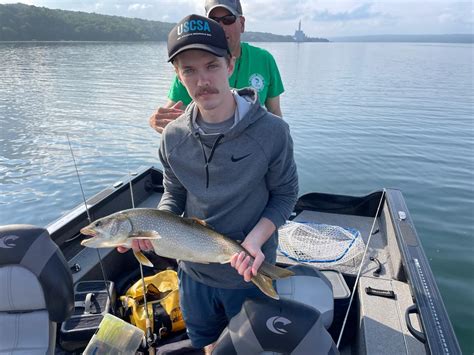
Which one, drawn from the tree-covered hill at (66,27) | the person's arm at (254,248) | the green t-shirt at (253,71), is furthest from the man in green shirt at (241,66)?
the tree-covered hill at (66,27)

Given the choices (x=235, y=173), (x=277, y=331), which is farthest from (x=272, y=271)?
(x=235, y=173)

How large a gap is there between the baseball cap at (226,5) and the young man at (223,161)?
1103mm

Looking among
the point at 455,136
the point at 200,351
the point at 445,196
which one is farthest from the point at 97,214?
the point at 455,136

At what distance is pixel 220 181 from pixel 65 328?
2183 millimetres

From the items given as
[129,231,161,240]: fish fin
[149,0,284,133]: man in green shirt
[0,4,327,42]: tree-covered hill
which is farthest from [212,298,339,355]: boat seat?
[0,4,327,42]: tree-covered hill

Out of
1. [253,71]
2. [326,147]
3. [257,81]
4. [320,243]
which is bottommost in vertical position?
[326,147]

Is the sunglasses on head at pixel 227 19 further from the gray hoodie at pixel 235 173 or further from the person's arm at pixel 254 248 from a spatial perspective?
the person's arm at pixel 254 248

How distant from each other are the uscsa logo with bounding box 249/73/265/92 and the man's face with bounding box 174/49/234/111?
5.19 ft

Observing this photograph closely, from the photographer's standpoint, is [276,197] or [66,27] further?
[66,27]

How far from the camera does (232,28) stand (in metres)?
3.50

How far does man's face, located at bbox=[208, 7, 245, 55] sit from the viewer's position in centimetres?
339

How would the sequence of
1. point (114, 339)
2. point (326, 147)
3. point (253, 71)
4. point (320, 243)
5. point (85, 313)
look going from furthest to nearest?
point (326, 147)
point (320, 243)
point (253, 71)
point (85, 313)
point (114, 339)

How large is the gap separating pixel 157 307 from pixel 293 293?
4.57 ft

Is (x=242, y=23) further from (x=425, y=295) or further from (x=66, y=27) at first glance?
(x=66, y=27)
